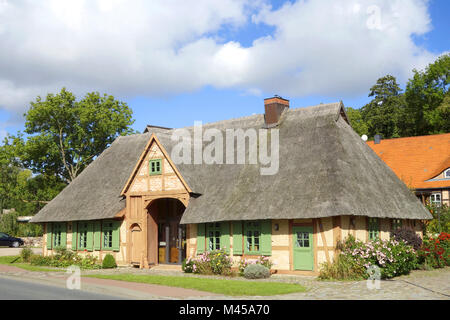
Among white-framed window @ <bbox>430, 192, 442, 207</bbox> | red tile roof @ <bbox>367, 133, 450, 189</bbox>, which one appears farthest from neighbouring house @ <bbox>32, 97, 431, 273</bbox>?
red tile roof @ <bbox>367, 133, 450, 189</bbox>

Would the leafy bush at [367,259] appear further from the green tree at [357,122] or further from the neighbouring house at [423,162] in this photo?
the green tree at [357,122]

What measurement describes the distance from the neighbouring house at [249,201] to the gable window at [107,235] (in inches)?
2.2

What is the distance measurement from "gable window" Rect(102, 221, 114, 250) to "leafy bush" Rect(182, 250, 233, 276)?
20.9ft

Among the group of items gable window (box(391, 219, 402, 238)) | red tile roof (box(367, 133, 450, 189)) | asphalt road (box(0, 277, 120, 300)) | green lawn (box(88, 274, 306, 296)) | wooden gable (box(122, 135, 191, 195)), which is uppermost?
red tile roof (box(367, 133, 450, 189))

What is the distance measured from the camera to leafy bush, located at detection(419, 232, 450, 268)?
22828mm

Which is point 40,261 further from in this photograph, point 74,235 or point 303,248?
point 303,248

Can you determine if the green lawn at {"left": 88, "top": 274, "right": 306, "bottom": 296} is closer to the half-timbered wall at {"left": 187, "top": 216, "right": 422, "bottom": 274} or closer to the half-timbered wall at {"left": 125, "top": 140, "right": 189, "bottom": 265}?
the half-timbered wall at {"left": 187, "top": 216, "right": 422, "bottom": 274}

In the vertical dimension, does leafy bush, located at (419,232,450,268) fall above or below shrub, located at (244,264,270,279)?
above

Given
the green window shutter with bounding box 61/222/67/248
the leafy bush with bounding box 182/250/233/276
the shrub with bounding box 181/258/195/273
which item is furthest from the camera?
the green window shutter with bounding box 61/222/67/248

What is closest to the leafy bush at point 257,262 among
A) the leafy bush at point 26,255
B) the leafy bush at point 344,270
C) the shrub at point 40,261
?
the leafy bush at point 344,270

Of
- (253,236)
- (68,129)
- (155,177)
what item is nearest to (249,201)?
(253,236)

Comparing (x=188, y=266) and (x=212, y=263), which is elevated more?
(x=212, y=263)

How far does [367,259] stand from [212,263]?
6.62 metres

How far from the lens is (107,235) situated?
27.4 metres
